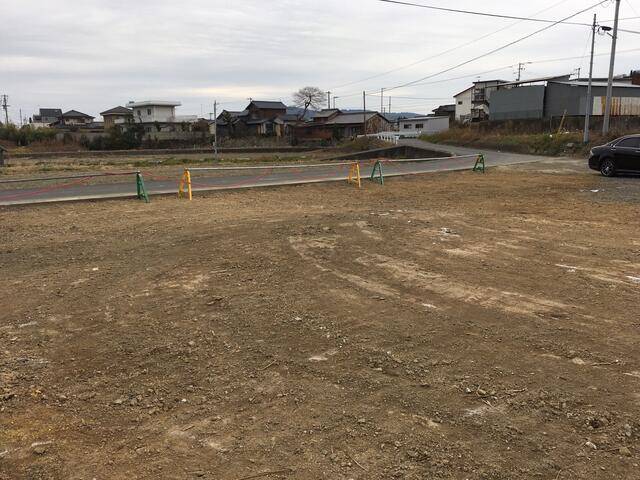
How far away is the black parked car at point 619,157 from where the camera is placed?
16.9 m

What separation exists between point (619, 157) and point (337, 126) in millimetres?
56663

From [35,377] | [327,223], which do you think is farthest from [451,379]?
[327,223]

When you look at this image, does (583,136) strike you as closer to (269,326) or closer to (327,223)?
(327,223)

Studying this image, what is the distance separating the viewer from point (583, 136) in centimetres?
3309

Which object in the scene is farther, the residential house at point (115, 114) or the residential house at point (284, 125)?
the residential house at point (115, 114)

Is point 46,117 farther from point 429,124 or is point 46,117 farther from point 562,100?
point 562,100

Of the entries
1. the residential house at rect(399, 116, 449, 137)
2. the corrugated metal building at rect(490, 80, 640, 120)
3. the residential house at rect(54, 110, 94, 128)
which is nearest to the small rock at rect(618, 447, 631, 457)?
the corrugated metal building at rect(490, 80, 640, 120)

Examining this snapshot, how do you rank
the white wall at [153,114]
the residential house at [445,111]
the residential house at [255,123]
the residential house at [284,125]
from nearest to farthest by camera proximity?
the residential house at [284,125]
the residential house at [255,123]
the white wall at [153,114]
the residential house at [445,111]

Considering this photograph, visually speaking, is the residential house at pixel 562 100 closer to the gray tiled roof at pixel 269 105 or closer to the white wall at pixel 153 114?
the gray tiled roof at pixel 269 105

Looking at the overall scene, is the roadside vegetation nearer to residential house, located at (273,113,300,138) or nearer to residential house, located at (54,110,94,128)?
residential house, located at (273,113,300,138)

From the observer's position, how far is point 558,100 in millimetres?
44750

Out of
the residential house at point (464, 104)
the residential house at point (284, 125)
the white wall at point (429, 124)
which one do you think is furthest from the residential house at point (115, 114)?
the residential house at point (464, 104)

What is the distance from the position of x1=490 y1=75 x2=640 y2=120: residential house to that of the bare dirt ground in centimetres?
4013

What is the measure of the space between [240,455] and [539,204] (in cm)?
1106
